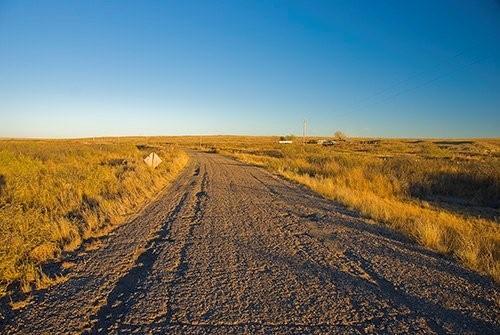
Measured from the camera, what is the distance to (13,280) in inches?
204

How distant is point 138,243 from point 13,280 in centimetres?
220

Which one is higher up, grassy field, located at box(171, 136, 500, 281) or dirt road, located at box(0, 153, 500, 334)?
dirt road, located at box(0, 153, 500, 334)

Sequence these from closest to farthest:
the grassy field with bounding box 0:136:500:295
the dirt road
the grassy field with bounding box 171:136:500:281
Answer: the dirt road, the grassy field with bounding box 0:136:500:295, the grassy field with bounding box 171:136:500:281

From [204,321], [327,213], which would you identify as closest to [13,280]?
[204,321]

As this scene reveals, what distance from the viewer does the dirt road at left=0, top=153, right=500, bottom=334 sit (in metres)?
3.96

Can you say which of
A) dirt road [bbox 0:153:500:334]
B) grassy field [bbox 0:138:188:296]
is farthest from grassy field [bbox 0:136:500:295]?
dirt road [bbox 0:153:500:334]

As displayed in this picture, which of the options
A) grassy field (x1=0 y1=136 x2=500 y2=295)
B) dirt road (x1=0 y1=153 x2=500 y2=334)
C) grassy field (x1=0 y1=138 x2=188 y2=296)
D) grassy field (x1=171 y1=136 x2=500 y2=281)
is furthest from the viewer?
grassy field (x1=171 y1=136 x2=500 y2=281)

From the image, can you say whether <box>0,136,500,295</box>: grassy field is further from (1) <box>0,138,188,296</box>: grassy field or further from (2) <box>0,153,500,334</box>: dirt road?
(2) <box>0,153,500,334</box>: dirt road

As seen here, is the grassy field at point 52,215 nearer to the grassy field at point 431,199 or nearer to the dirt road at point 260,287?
the dirt road at point 260,287

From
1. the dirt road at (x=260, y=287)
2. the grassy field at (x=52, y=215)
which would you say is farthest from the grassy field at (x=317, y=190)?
the dirt road at (x=260, y=287)

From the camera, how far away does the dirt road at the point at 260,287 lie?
13.0ft

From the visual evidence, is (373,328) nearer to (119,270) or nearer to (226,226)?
(119,270)

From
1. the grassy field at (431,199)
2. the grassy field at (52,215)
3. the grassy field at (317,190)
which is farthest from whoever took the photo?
the grassy field at (431,199)

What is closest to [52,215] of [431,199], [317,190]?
[317,190]
